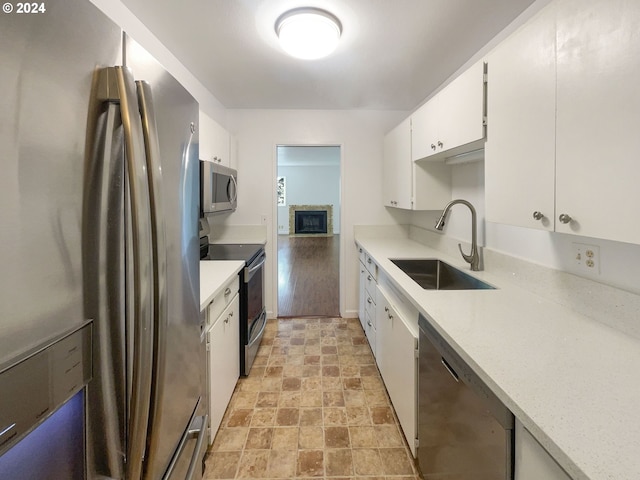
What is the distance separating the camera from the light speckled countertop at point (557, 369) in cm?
60

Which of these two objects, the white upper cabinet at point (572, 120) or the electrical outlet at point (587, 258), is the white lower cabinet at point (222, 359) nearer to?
the white upper cabinet at point (572, 120)

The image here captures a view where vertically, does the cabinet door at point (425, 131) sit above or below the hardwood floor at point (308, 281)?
above

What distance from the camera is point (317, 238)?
35.9ft

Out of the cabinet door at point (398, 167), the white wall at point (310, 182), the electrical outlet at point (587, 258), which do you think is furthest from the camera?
the white wall at point (310, 182)

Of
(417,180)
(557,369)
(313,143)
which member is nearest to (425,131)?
(417,180)

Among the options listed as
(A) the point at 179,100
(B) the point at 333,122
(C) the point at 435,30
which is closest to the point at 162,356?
→ (A) the point at 179,100

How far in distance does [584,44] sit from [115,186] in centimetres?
126

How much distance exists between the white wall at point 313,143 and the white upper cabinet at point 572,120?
7.28ft

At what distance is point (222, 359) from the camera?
186 cm

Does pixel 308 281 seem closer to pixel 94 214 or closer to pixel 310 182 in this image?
pixel 94 214

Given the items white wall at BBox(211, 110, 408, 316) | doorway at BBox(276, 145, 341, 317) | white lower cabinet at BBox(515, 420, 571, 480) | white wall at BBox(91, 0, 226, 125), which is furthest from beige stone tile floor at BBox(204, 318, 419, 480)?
white wall at BBox(91, 0, 226, 125)

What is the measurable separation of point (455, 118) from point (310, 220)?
9875mm

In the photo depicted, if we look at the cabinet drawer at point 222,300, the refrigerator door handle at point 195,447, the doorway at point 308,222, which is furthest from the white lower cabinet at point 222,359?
the doorway at point 308,222

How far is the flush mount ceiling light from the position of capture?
66.4 inches
